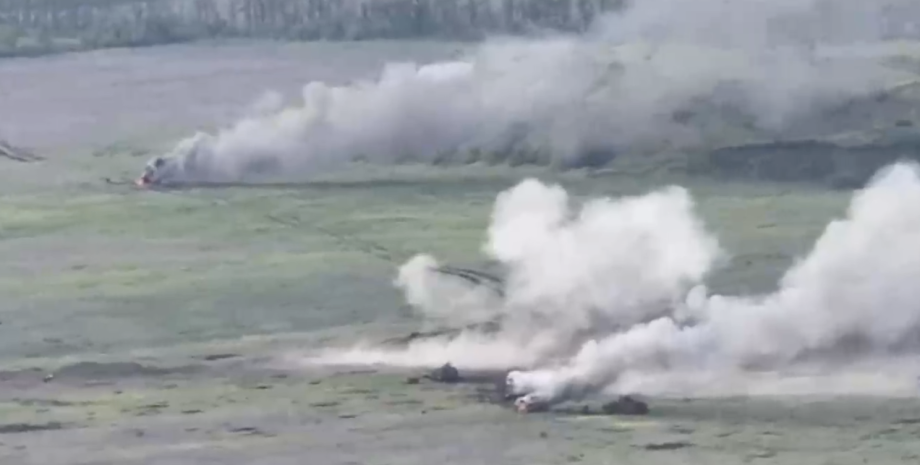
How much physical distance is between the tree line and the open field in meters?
0.57

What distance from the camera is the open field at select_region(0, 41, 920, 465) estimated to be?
58.4 feet

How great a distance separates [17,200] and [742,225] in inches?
425

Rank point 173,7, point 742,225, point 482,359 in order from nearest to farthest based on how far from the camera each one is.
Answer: point 482,359, point 742,225, point 173,7

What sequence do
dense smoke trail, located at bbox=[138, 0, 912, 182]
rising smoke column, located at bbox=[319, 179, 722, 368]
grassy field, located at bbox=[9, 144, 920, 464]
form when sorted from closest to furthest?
1. grassy field, located at bbox=[9, 144, 920, 464]
2. rising smoke column, located at bbox=[319, 179, 722, 368]
3. dense smoke trail, located at bbox=[138, 0, 912, 182]

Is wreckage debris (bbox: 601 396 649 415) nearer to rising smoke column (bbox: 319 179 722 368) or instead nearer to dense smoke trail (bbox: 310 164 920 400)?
dense smoke trail (bbox: 310 164 920 400)

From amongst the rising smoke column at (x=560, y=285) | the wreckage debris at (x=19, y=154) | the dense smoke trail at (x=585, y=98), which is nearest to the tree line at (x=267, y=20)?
the dense smoke trail at (x=585, y=98)

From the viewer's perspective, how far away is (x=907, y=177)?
23.6 meters

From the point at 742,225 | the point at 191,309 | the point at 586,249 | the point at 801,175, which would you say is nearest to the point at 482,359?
the point at 586,249

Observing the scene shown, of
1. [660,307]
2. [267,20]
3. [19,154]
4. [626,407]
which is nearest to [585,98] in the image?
[267,20]

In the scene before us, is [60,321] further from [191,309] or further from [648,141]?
[648,141]

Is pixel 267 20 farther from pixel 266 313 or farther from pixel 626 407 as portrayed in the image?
pixel 626 407

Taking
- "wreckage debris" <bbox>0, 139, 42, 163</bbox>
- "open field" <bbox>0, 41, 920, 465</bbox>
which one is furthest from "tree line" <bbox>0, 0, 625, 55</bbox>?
"wreckage debris" <bbox>0, 139, 42, 163</bbox>

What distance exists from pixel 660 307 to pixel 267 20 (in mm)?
11621

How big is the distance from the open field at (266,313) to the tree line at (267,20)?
0.57m
